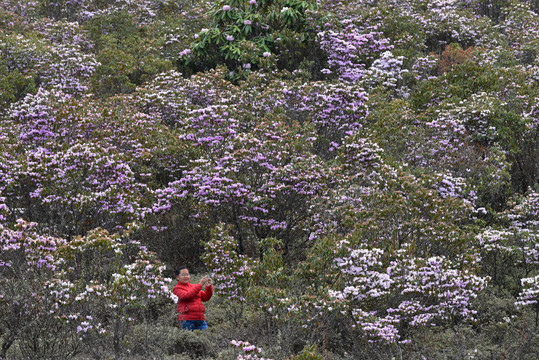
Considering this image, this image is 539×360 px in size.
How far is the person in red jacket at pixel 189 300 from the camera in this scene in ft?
26.4

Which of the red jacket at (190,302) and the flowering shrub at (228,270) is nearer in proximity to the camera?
the red jacket at (190,302)

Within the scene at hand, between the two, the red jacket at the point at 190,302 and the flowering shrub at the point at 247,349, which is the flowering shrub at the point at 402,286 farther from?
the red jacket at the point at 190,302

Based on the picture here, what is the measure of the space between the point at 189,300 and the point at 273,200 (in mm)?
3030

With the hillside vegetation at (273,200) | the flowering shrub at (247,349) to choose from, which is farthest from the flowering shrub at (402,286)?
the flowering shrub at (247,349)

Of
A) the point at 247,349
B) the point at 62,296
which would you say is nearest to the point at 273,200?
the point at 62,296

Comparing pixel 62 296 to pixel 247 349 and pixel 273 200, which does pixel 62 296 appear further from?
pixel 273 200

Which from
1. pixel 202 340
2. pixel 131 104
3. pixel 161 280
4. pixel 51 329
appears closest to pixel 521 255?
pixel 202 340

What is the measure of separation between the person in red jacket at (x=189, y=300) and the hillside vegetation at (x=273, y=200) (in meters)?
0.20

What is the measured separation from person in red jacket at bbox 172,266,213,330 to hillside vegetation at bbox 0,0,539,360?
197 mm

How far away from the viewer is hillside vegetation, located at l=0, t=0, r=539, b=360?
732 centimetres

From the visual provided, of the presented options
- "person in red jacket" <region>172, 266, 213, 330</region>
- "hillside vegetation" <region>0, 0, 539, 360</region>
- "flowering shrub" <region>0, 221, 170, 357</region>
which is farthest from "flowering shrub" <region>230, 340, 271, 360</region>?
"person in red jacket" <region>172, 266, 213, 330</region>

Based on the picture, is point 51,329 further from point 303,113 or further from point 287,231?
point 303,113

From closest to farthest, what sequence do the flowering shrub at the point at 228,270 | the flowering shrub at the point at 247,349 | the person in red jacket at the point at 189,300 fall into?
the flowering shrub at the point at 247,349 → the person in red jacket at the point at 189,300 → the flowering shrub at the point at 228,270

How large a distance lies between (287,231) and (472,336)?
3.77m
